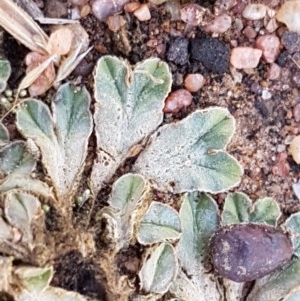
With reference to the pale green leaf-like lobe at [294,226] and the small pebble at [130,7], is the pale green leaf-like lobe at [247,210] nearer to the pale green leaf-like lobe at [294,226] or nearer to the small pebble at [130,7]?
the pale green leaf-like lobe at [294,226]

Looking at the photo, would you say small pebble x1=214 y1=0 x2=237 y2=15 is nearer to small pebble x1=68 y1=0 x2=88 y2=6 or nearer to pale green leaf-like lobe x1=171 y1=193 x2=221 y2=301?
small pebble x1=68 y1=0 x2=88 y2=6

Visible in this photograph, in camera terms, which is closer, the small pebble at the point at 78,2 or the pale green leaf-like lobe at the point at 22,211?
the pale green leaf-like lobe at the point at 22,211

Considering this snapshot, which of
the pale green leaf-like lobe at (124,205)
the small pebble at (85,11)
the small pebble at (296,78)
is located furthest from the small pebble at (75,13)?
the small pebble at (296,78)

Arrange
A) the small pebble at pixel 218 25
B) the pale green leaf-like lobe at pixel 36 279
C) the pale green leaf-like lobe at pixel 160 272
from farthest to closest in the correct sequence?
1. the small pebble at pixel 218 25
2. the pale green leaf-like lobe at pixel 160 272
3. the pale green leaf-like lobe at pixel 36 279

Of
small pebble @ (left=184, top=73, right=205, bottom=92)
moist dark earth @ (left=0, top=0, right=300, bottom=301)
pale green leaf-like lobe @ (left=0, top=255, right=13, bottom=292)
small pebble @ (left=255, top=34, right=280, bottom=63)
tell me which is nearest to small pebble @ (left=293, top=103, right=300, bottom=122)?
moist dark earth @ (left=0, top=0, right=300, bottom=301)

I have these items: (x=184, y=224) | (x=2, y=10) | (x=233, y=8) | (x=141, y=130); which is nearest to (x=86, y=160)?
(x=141, y=130)

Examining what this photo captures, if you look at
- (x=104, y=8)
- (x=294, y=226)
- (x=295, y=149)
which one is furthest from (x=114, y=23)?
(x=294, y=226)
